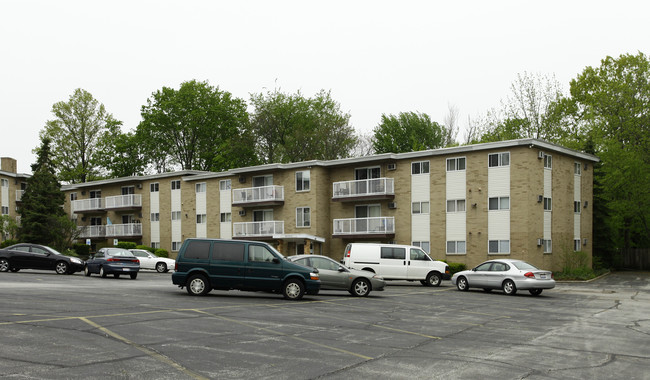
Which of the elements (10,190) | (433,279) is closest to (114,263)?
(433,279)

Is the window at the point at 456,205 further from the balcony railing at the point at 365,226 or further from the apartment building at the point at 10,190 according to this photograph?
the apartment building at the point at 10,190

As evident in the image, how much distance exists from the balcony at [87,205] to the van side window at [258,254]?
143 ft

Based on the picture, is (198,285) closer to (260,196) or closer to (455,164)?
(455,164)

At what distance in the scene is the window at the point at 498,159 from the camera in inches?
1428

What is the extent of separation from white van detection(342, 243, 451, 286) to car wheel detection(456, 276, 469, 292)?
2.01 meters

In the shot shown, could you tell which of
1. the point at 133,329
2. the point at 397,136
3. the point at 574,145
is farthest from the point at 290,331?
the point at 397,136

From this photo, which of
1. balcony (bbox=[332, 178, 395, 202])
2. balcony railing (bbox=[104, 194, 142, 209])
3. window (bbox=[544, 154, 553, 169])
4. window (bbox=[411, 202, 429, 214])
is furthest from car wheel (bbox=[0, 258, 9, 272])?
window (bbox=[544, 154, 553, 169])

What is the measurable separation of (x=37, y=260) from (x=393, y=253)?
18419 millimetres

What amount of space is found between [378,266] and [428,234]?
11389 millimetres

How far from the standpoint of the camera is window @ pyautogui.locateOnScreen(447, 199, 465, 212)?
38006 mm

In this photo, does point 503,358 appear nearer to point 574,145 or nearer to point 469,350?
point 469,350

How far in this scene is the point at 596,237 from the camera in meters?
44.9

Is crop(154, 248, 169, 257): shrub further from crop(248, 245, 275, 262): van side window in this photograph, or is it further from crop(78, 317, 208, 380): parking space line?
crop(78, 317, 208, 380): parking space line

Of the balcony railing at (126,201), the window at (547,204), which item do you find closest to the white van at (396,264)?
the window at (547,204)
